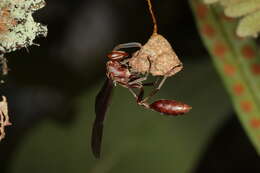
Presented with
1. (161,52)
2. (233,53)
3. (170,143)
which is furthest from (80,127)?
(161,52)

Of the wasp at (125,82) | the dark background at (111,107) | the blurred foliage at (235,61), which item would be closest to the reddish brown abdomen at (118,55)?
the wasp at (125,82)

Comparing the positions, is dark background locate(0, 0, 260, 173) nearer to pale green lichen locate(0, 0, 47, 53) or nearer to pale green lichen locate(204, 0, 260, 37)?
pale green lichen locate(204, 0, 260, 37)

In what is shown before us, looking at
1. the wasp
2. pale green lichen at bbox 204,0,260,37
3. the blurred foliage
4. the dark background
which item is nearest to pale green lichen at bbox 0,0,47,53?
the wasp

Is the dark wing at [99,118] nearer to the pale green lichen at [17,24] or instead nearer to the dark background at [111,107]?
the pale green lichen at [17,24]

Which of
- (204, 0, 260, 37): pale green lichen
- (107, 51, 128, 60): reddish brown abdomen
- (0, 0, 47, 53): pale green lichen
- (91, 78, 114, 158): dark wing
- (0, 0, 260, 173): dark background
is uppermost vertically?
(0, 0, 47, 53): pale green lichen

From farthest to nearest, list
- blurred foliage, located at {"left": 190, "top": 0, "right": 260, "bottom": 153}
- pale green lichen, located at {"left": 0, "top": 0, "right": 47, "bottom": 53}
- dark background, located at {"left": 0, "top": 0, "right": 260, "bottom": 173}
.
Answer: dark background, located at {"left": 0, "top": 0, "right": 260, "bottom": 173}
blurred foliage, located at {"left": 190, "top": 0, "right": 260, "bottom": 153}
pale green lichen, located at {"left": 0, "top": 0, "right": 47, "bottom": 53}

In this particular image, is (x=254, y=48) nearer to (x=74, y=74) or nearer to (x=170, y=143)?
(x=170, y=143)

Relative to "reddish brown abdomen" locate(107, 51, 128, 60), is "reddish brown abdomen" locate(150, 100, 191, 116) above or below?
below
